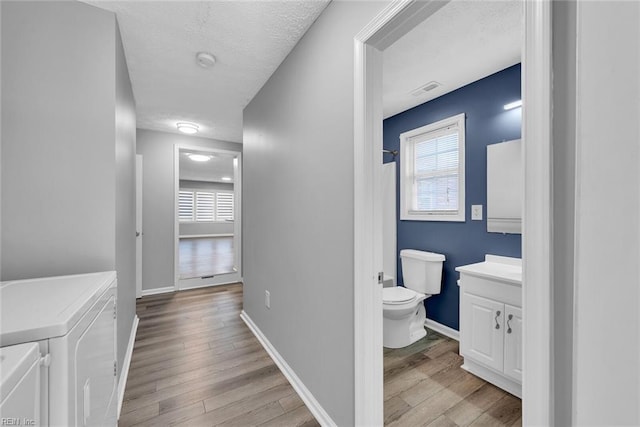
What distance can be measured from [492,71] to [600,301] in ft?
8.20

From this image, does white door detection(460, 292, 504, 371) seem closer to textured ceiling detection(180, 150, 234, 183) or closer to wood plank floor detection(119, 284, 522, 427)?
wood plank floor detection(119, 284, 522, 427)

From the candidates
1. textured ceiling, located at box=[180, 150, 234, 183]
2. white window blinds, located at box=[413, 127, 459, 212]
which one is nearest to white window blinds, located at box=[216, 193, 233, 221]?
textured ceiling, located at box=[180, 150, 234, 183]

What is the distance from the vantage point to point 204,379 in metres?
1.94

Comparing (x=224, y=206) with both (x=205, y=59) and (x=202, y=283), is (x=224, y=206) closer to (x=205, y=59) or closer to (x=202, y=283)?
(x=202, y=283)

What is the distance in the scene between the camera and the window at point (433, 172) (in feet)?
8.43

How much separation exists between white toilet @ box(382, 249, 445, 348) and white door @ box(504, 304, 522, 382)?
72 centimetres

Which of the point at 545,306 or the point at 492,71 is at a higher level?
the point at 492,71

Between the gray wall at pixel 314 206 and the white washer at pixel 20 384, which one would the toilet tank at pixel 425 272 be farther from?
the white washer at pixel 20 384

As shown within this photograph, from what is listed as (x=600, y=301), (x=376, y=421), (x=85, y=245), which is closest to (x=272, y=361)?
(x=376, y=421)

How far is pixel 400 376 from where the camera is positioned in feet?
6.48

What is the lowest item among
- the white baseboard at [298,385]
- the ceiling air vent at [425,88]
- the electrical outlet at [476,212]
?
the white baseboard at [298,385]

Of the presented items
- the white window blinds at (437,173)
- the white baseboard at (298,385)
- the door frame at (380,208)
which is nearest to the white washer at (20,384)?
the door frame at (380,208)

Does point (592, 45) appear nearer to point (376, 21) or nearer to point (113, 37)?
point (376, 21)

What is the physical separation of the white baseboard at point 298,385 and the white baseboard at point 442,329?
164 centimetres
